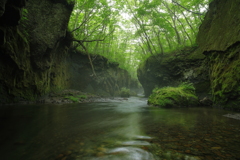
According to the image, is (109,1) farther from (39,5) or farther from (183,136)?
(183,136)

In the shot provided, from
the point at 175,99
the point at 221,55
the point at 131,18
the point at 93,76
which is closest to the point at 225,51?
the point at 221,55

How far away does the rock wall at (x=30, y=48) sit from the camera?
668 cm

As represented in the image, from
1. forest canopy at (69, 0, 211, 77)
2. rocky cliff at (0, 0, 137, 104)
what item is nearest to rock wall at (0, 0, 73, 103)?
rocky cliff at (0, 0, 137, 104)

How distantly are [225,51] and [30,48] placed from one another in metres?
11.0

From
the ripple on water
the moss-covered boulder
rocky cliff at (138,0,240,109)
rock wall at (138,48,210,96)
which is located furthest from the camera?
rock wall at (138,48,210,96)

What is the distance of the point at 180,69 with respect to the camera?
14031 mm

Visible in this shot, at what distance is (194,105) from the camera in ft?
27.1

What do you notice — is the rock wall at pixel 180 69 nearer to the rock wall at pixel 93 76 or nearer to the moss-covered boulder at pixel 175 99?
the moss-covered boulder at pixel 175 99

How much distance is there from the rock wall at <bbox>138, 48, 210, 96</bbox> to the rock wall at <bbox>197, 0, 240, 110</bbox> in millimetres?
3229

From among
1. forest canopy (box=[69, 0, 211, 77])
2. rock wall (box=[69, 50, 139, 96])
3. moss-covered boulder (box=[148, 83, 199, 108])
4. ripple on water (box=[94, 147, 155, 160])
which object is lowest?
ripple on water (box=[94, 147, 155, 160])

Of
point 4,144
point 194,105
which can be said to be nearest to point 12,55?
point 4,144

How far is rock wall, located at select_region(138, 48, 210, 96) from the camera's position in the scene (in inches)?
432

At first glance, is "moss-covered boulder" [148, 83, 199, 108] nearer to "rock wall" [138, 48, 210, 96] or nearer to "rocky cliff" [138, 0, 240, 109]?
"rocky cliff" [138, 0, 240, 109]

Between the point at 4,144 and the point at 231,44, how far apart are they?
8527 millimetres
